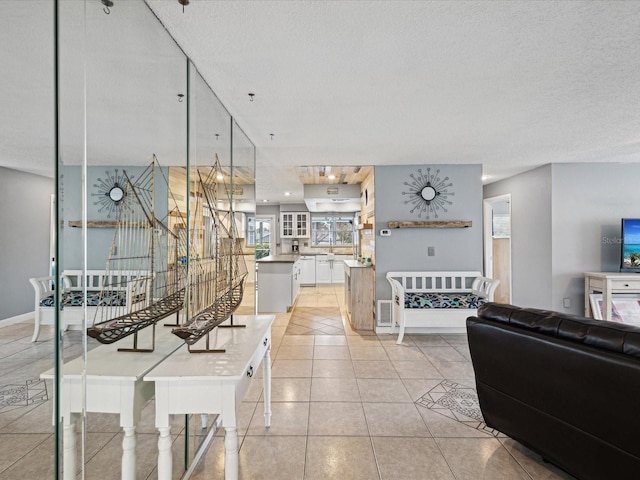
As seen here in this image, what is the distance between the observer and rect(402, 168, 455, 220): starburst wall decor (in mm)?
4680

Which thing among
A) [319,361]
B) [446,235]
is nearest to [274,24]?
[319,361]

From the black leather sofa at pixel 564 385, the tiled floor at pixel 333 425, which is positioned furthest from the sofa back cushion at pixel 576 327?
the tiled floor at pixel 333 425

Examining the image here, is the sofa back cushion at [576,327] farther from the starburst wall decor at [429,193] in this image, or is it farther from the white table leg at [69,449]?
the starburst wall decor at [429,193]

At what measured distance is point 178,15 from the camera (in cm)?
154

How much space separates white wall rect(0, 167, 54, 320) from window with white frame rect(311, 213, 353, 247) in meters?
8.33

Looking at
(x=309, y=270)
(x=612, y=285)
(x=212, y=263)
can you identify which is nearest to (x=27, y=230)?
(x=212, y=263)

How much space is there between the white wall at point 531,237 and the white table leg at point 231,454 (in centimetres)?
494

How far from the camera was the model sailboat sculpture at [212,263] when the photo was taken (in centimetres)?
184

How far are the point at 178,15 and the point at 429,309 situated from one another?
385 cm

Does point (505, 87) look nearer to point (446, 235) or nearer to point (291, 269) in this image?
point (446, 235)

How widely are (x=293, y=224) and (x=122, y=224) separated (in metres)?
7.77

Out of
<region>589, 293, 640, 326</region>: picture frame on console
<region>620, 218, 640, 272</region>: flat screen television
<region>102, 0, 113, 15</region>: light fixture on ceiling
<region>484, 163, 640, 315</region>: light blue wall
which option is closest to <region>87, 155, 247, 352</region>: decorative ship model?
<region>102, 0, 113, 15</region>: light fixture on ceiling

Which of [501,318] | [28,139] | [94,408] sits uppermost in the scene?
[28,139]

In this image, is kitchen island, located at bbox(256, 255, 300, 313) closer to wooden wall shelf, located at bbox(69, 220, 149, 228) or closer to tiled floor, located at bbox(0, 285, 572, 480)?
tiled floor, located at bbox(0, 285, 572, 480)
